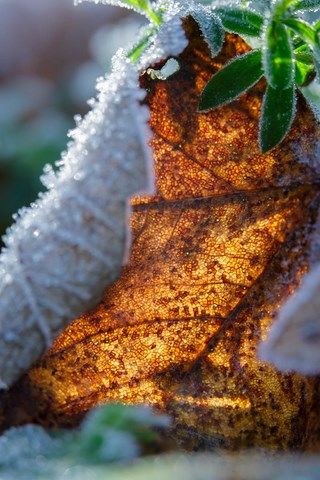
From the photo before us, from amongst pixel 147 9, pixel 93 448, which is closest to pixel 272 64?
pixel 147 9

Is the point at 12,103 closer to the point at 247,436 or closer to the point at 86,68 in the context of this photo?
the point at 86,68

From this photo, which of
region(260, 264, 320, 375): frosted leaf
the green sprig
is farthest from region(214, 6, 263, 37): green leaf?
region(260, 264, 320, 375): frosted leaf

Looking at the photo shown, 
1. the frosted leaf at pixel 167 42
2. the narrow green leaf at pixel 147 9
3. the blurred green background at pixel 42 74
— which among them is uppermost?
the blurred green background at pixel 42 74

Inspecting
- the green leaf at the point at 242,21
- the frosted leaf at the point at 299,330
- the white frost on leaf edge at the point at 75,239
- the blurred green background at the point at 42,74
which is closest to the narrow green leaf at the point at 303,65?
the green leaf at the point at 242,21

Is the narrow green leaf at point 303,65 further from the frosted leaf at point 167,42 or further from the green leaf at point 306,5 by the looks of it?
the frosted leaf at point 167,42

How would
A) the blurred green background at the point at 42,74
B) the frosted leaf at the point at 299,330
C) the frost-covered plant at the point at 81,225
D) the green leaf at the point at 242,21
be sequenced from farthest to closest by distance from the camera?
the blurred green background at the point at 42,74 → the green leaf at the point at 242,21 → the frost-covered plant at the point at 81,225 → the frosted leaf at the point at 299,330

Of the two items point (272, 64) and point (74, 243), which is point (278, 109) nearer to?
point (272, 64)
